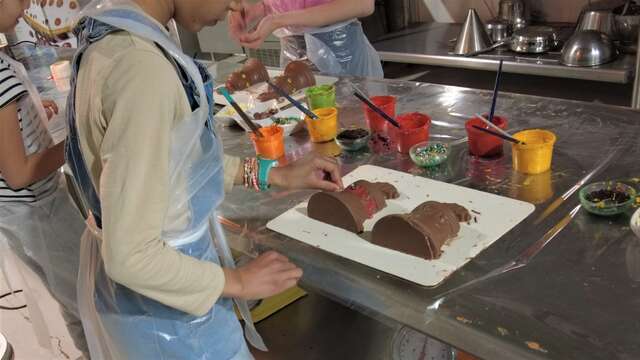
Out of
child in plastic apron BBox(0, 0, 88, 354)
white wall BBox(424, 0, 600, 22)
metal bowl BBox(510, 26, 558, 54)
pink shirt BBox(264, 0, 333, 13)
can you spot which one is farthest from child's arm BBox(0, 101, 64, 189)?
white wall BBox(424, 0, 600, 22)

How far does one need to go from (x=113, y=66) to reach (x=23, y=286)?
119cm

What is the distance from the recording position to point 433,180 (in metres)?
1.30

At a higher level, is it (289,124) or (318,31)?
(318,31)

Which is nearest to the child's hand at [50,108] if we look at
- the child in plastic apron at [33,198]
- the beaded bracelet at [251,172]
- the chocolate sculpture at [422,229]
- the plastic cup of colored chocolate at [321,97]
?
the child in plastic apron at [33,198]

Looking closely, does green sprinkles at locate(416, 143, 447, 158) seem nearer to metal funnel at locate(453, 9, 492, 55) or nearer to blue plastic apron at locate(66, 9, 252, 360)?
blue plastic apron at locate(66, 9, 252, 360)

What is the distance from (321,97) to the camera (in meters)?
1.79

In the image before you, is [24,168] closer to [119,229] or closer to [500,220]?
[119,229]

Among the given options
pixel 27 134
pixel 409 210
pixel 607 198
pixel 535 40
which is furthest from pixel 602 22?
pixel 27 134

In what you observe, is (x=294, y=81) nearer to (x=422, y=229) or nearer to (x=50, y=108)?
(x=50, y=108)

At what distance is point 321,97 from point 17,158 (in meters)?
0.88

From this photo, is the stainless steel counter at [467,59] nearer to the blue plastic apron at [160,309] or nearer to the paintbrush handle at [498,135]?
the paintbrush handle at [498,135]

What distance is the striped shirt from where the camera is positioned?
1.32m

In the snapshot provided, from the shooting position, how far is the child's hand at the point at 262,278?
947 millimetres

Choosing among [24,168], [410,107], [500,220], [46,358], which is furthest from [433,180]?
[46,358]
